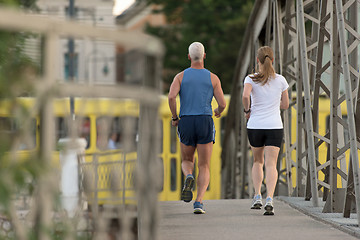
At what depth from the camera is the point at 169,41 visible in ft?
141

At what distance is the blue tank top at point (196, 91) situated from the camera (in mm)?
7949

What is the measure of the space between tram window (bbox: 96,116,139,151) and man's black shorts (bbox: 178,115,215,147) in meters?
4.42

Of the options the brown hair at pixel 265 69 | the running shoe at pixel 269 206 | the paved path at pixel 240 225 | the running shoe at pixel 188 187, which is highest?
the brown hair at pixel 265 69

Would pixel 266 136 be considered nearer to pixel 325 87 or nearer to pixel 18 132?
pixel 325 87

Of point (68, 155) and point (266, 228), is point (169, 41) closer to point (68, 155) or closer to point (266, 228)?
point (266, 228)

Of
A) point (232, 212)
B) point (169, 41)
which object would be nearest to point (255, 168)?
point (232, 212)

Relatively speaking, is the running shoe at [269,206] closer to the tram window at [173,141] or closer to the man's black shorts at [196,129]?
the man's black shorts at [196,129]

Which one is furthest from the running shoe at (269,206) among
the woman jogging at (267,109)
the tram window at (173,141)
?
the tram window at (173,141)

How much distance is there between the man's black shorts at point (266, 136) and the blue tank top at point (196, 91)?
54 centimetres

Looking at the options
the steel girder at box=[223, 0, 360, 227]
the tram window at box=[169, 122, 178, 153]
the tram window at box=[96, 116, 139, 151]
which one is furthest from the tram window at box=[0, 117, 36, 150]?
the tram window at box=[169, 122, 178, 153]

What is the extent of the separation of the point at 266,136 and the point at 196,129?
0.69 m

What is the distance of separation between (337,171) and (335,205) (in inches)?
14.1

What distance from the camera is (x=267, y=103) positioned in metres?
8.12

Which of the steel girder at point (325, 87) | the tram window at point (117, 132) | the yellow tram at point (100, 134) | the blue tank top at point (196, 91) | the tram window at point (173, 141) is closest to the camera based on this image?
the yellow tram at point (100, 134)
